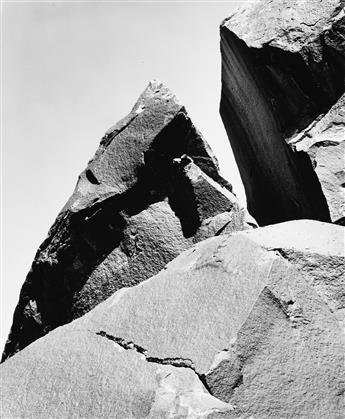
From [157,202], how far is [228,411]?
215cm

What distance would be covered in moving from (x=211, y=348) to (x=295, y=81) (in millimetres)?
2290

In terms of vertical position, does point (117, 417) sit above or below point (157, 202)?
below

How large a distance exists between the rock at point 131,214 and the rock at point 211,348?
102cm

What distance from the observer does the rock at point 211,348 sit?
2973 millimetres

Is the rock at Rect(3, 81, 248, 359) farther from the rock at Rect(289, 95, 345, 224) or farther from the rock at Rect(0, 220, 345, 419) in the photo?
the rock at Rect(0, 220, 345, 419)

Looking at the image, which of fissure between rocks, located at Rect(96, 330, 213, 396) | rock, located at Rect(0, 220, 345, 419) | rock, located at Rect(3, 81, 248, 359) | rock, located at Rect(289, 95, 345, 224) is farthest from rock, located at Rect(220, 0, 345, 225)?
fissure between rocks, located at Rect(96, 330, 213, 396)

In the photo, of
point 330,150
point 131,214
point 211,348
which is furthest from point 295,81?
point 211,348

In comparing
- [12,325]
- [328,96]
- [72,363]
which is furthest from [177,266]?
[12,325]

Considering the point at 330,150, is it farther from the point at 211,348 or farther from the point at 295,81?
the point at 211,348

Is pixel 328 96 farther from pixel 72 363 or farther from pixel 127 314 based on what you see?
pixel 72 363

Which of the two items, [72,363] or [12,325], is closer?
[72,363]

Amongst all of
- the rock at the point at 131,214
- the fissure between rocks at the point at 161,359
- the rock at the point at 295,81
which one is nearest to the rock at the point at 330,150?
the rock at the point at 295,81

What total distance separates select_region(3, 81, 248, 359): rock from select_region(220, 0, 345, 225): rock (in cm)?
48

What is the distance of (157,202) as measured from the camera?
4781 mm
